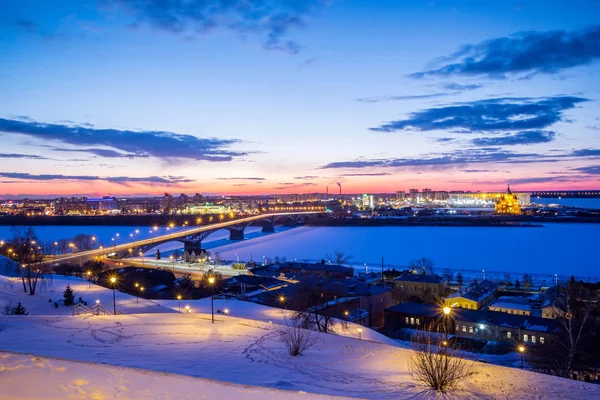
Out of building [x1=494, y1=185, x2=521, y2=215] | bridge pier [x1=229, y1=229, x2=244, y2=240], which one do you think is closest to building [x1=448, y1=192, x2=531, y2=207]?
building [x1=494, y1=185, x2=521, y2=215]

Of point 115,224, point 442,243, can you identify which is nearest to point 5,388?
point 442,243

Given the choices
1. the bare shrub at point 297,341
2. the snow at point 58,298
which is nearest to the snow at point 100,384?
the bare shrub at point 297,341

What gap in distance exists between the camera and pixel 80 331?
15.6 feet

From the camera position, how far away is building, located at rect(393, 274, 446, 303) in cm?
1399

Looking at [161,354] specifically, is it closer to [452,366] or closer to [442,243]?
[452,366]

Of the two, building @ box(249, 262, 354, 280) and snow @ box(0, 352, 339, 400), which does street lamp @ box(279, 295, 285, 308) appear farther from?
snow @ box(0, 352, 339, 400)

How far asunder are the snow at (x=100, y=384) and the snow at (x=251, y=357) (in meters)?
0.05

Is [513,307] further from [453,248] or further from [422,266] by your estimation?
[453,248]

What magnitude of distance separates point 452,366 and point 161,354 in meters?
2.52

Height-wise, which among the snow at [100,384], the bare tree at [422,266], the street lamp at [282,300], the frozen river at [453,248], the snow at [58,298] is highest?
the snow at [100,384]

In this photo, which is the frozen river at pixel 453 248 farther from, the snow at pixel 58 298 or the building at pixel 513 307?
the snow at pixel 58 298

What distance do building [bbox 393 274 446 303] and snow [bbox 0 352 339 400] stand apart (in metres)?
12.1

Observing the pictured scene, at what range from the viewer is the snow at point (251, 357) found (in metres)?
3.21

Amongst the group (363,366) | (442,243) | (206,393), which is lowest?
(442,243)
